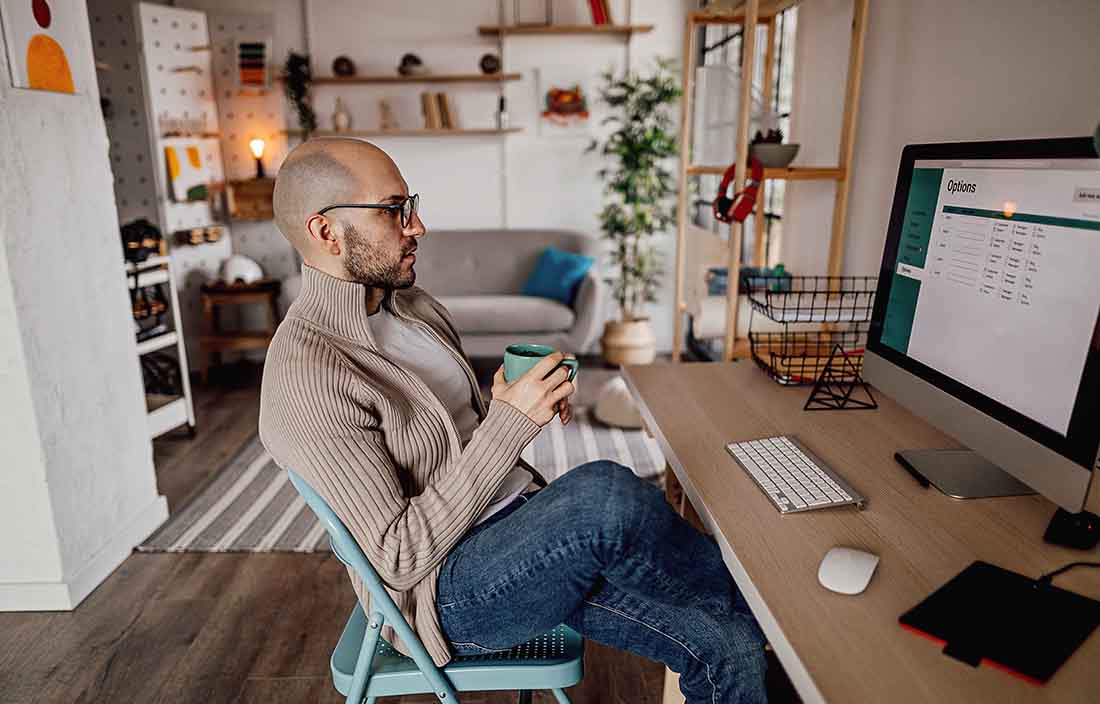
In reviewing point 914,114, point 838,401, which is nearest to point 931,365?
point 838,401

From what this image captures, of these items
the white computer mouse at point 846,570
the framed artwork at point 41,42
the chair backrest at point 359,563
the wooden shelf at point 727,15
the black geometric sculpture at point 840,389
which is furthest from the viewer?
the wooden shelf at point 727,15

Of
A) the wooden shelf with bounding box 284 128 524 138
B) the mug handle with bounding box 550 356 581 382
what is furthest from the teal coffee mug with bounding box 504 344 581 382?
the wooden shelf with bounding box 284 128 524 138

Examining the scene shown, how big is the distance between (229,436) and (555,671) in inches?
111

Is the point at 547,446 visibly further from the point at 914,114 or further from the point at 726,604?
the point at 726,604

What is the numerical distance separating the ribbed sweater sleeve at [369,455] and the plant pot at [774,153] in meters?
1.39

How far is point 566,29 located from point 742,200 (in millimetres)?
2864

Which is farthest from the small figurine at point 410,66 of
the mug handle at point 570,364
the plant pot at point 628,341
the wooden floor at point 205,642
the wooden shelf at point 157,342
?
the mug handle at point 570,364

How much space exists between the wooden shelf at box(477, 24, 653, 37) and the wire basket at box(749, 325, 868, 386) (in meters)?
3.12

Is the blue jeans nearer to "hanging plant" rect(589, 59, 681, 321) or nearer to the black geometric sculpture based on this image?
the black geometric sculpture

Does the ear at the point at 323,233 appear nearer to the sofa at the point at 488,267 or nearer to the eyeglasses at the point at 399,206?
the eyeglasses at the point at 399,206

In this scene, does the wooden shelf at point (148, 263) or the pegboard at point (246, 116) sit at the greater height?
the pegboard at point (246, 116)

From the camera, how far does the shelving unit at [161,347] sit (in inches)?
121

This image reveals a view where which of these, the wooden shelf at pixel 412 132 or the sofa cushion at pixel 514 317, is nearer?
the sofa cushion at pixel 514 317

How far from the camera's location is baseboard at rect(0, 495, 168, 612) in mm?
2135
